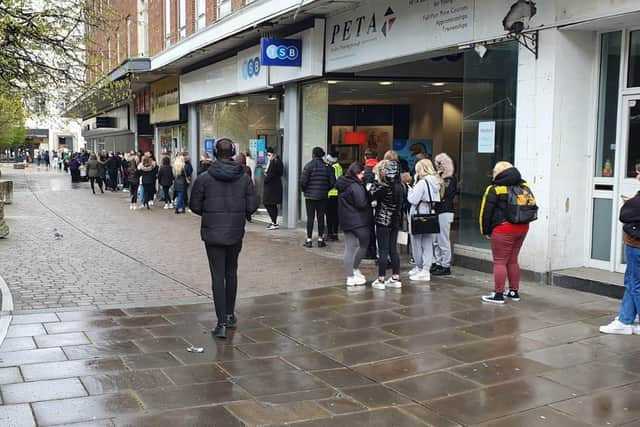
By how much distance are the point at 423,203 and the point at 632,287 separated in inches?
128

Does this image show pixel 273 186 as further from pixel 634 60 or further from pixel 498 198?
pixel 634 60

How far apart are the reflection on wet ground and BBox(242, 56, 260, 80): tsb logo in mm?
9969

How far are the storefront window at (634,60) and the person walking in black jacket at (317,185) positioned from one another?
573 centimetres

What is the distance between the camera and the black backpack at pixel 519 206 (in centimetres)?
774

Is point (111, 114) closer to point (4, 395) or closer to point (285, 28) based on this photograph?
point (285, 28)

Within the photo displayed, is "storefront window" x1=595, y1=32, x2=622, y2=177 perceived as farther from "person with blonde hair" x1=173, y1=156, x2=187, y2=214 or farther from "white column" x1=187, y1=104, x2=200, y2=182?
"white column" x1=187, y1=104, x2=200, y2=182

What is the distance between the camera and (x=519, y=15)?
356 inches

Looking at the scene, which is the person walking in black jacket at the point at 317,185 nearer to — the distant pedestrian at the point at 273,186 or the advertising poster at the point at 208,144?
the distant pedestrian at the point at 273,186

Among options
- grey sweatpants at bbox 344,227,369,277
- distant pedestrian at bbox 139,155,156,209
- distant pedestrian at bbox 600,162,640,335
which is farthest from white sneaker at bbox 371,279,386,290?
distant pedestrian at bbox 139,155,156,209

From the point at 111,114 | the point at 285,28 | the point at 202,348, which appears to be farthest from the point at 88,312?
the point at 111,114

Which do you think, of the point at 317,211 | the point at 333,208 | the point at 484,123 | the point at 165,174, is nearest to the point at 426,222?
the point at 484,123

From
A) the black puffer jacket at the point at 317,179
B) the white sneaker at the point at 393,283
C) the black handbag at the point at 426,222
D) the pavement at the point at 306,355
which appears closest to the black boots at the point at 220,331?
the pavement at the point at 306,355

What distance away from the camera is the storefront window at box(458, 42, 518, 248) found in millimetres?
9633

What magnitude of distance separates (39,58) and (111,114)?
105 feet
